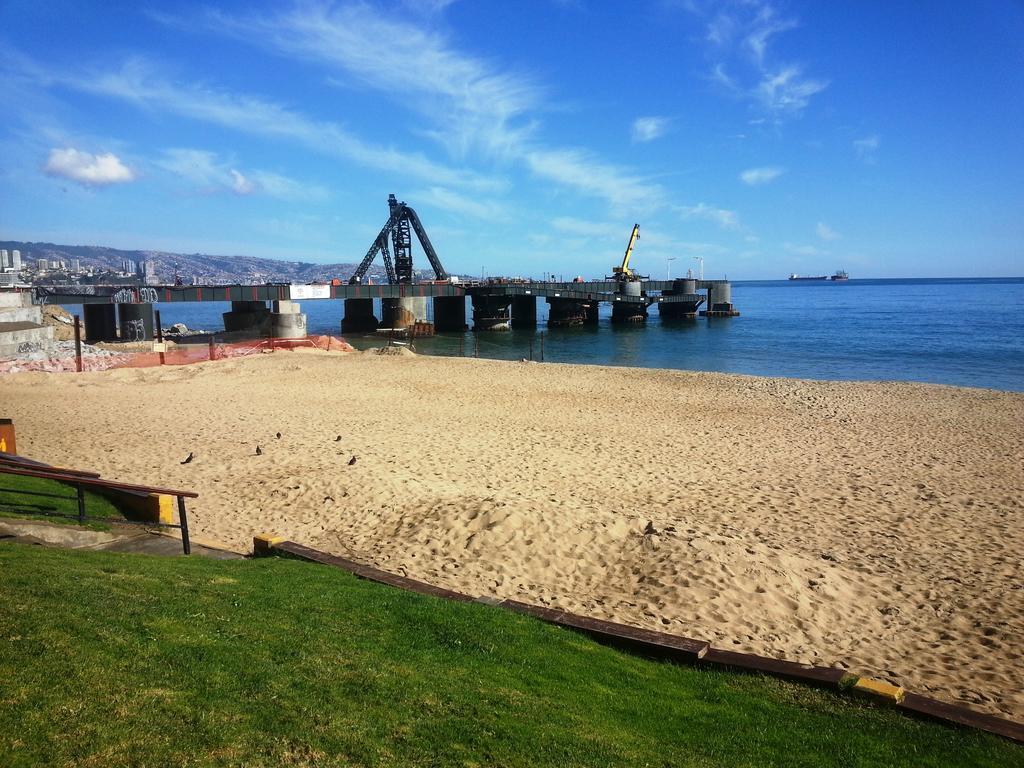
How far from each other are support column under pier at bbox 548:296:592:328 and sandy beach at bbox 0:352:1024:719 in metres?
52.7

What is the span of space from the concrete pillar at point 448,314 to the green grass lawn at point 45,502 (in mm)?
61265

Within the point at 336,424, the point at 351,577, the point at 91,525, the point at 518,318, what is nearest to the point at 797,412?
the point at 336,424

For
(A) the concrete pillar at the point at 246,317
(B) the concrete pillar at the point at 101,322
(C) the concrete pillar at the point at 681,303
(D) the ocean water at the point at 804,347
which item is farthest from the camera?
(C) the concrete pillar at the point at 681,303

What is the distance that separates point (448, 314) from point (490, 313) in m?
4.47

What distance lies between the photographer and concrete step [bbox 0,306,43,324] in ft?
113

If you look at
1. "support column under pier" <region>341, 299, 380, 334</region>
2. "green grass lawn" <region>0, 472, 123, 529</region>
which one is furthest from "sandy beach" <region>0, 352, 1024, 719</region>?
"support column under pier" <region>341, 299, 380, 334</region>

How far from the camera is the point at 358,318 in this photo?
67.2m

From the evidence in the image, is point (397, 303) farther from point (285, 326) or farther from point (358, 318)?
point (285, 326)

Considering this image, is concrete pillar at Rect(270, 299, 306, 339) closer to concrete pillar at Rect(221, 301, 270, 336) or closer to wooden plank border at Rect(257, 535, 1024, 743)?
concrete pillar at Rect(221, 301, 270, 336)

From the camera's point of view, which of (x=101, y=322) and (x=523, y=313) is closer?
(x=101, y=322)

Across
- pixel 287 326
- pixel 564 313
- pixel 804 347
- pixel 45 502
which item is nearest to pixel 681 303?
pixel 564 313

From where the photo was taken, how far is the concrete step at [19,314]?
1357 inches

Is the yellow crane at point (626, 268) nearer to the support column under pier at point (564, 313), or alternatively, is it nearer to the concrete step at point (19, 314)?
the support column under pier at point (564, 313)

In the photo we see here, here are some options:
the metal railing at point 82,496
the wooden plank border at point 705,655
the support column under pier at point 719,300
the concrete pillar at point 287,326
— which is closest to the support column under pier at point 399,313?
the concrete pillar at point 287,326
